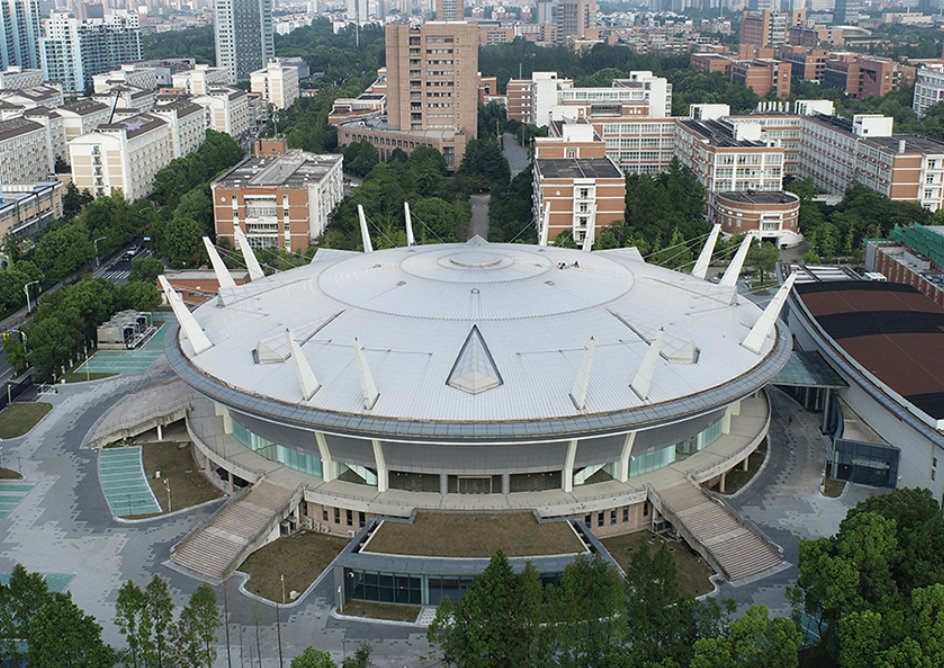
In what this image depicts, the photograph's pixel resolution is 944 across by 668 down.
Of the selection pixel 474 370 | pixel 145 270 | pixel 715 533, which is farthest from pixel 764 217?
pixel 474 370

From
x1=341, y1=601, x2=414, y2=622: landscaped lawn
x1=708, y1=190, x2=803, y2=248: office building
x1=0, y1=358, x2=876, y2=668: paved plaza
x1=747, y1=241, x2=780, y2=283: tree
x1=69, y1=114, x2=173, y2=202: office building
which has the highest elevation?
x1=69, y1=114, x2=173, y2=202: office building

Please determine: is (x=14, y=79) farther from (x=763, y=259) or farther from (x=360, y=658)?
(x=360, y=658)

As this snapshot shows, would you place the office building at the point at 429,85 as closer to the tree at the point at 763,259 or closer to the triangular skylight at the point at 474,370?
the tree at the point at 763,259

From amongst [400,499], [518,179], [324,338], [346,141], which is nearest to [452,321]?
[324,338]

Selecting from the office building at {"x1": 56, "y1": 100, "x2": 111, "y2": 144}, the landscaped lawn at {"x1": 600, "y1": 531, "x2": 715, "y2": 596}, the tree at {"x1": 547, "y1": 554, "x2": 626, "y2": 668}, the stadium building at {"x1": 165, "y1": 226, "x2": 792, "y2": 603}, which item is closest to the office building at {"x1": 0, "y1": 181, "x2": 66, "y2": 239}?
the office building at {"x1": 56, "y1": 100, "x2": 111, "y2": 144}

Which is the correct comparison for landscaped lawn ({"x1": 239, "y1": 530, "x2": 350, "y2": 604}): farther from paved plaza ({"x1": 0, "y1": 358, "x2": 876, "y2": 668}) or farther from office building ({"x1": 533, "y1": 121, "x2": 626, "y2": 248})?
office building ({"x1": 533, "y1": 121, "x2": 626, "y2": 248})

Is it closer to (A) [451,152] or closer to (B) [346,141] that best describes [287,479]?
(A) [451,152]
